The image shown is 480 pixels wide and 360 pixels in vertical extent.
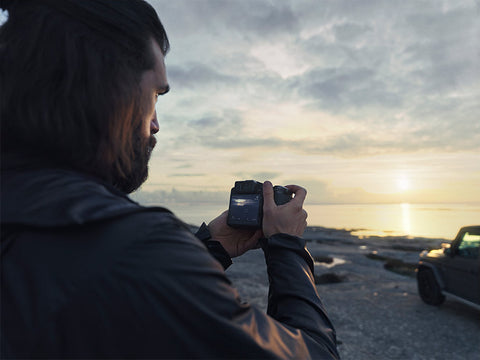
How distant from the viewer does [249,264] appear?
53.9 ft

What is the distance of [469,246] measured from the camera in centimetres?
747

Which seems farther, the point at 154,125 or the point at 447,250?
the point at 447,250

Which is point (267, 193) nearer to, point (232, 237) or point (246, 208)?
point (246, 208)

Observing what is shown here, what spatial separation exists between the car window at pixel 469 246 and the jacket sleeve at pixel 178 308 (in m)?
8.25

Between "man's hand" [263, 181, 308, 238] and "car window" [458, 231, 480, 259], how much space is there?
Result: 7624 millimetres

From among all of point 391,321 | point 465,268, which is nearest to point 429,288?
point 465,268

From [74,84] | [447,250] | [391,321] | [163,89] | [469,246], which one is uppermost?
[163,89]

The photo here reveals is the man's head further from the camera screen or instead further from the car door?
the car door

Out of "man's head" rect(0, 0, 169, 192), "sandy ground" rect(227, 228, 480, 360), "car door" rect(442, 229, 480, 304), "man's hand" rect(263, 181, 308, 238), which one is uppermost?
"man's head" rect(0, 0, 169, 192)

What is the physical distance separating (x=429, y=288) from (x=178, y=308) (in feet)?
33.1

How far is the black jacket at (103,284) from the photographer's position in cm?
66

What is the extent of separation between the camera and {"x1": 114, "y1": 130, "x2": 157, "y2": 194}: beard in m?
1.14

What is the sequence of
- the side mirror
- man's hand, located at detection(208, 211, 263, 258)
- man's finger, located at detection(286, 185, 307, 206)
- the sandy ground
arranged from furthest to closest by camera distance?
the side mirror, the sandy ground, man's hand, located at detection(208, 211, 263, 258), man's finger, located at detection(286, 185, 307, 206)

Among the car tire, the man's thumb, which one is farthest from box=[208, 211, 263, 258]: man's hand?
the car tire
